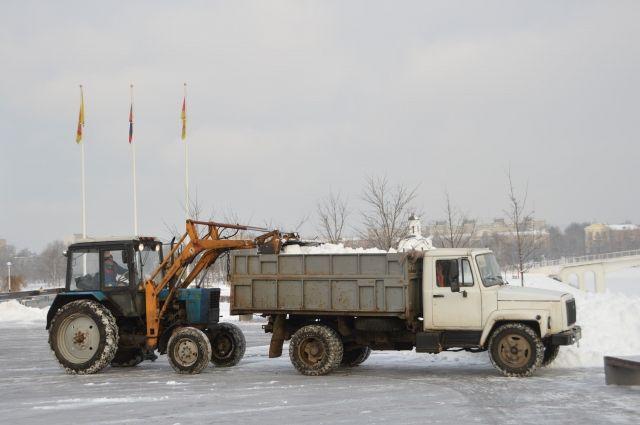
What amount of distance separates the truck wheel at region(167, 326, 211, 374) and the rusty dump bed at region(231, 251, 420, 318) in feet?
2.82

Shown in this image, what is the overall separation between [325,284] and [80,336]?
5.19 metres

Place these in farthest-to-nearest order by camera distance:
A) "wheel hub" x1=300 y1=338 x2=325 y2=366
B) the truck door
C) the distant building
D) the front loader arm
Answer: the distant building → the front loader arm → "wheel hub" x1=300 y1=338 x2=325 y2=366 → the truck door

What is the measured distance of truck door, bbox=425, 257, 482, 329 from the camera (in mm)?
14453

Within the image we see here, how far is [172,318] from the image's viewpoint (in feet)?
54.9

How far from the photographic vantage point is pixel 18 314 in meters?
39.3

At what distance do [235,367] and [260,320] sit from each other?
660 inches

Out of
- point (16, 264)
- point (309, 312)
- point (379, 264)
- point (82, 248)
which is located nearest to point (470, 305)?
point (379, 264)

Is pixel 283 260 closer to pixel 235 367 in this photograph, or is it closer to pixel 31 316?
pixel 235 367

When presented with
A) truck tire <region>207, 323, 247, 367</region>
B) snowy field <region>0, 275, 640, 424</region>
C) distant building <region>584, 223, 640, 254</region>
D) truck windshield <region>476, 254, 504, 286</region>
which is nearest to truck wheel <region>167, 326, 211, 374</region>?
snowy field <region>0, 275, 640, 424</region>

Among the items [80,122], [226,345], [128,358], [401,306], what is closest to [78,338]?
[128,358]

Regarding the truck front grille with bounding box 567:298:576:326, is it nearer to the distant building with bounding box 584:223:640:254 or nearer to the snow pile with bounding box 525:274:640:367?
the snow pile with bounding box 525:274:640:367

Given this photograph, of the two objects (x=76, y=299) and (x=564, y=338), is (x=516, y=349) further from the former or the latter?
(x=76, y=299)

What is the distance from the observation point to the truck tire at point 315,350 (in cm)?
1499

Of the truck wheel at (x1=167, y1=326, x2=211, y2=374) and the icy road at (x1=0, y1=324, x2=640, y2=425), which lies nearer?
the icy road at (x1=0, y1=324, x2=640, y2=425)
